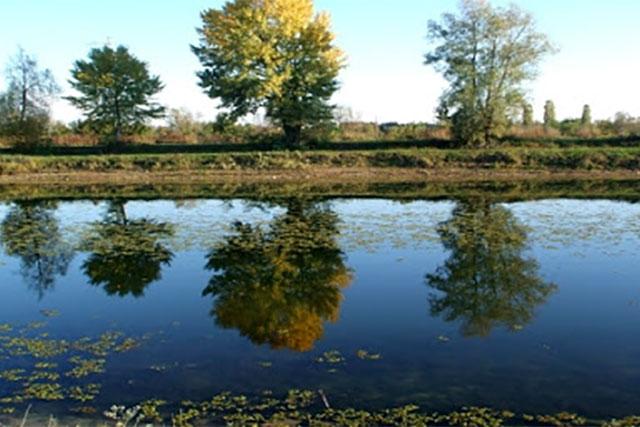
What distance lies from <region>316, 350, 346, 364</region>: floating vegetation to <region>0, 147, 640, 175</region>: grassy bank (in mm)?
23672

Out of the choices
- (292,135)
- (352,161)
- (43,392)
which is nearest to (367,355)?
(43,392)

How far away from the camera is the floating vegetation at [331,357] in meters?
6.69

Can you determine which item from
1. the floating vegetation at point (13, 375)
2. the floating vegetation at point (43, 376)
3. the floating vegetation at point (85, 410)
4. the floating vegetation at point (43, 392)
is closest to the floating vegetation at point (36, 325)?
the floating vegetation at point (13, 375)

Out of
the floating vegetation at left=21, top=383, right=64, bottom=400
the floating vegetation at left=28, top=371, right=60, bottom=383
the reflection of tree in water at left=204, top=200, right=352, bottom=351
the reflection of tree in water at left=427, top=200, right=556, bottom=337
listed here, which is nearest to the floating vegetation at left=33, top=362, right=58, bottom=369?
the floating vegetation at left=28, top=371, right=60, bottom=383

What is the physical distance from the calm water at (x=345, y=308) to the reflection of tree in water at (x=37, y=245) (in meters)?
0.09

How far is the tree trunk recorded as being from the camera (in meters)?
33.6

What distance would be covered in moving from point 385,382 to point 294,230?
928 cm

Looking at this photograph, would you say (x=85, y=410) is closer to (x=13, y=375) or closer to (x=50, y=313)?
(x=13, y=375)

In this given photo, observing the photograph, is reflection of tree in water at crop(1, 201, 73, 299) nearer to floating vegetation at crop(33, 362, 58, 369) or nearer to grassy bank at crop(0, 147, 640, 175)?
floating vegetation at crop(33, 362, 58, 369)

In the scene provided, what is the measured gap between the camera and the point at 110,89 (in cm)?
3812

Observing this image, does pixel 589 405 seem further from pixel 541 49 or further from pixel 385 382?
pixel 541 49

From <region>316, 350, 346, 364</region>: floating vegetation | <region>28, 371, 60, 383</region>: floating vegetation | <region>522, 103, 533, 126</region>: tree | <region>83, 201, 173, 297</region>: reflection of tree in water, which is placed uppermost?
<region>522, 103, 533, 126</region>: tree

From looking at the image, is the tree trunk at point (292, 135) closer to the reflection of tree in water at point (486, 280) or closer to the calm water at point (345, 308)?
the calm water at point (345, 308)

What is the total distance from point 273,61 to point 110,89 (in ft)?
41.0
